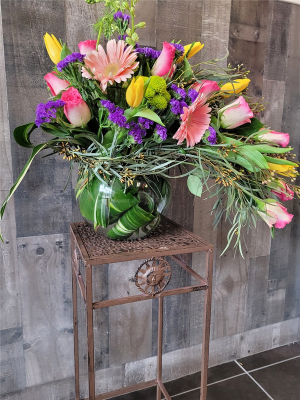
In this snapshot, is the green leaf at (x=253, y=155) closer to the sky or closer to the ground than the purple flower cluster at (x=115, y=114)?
closer to the ground

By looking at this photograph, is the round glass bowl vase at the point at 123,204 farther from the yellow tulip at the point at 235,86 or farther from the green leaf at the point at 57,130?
the yellow tulip at the point at 235,86

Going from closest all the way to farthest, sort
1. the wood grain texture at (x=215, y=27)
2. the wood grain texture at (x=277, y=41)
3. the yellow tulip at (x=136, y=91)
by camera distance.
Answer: the yellow tulip at (x=136, y=91) → the wood grain texture at (x=215, y=27) → the wood grain texture at (x=277, y=41)

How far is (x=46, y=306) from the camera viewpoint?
1139mm

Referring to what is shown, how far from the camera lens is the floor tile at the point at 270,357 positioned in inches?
59.7

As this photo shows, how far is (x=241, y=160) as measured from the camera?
2.29ft

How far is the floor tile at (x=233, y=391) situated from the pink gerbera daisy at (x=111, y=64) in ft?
4.21

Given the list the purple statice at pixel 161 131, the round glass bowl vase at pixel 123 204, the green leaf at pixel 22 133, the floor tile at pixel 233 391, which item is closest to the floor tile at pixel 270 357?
the floor tile at pixel 233 391

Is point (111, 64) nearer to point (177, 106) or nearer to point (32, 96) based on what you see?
point (177, 106)

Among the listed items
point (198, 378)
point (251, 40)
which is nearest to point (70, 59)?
point (251, 40)

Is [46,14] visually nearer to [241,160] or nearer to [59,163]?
[59,163]

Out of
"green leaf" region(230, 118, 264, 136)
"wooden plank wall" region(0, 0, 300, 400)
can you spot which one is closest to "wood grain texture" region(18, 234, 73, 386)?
"wooden plank wall" region(0, 0, 300, 400)

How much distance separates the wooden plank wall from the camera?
3.30 ft

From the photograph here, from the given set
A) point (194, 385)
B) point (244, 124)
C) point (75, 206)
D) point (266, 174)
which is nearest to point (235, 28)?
point (244, 124)

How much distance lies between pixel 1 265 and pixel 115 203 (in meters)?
0.58
